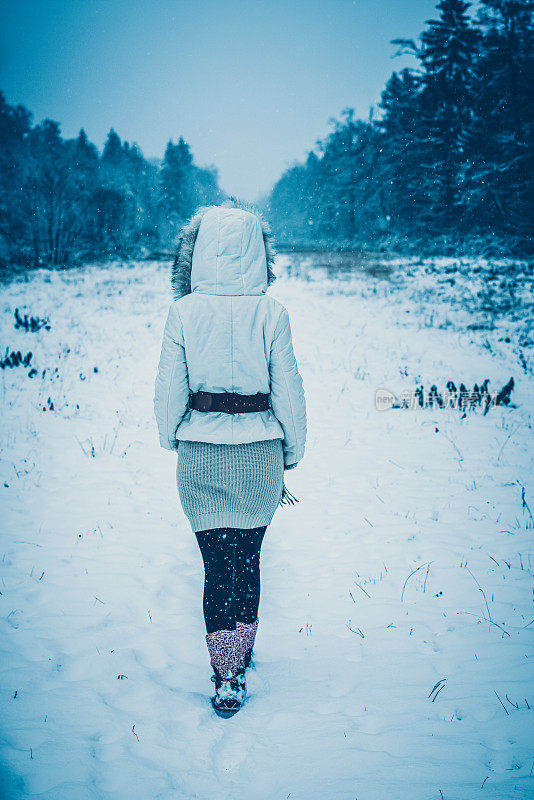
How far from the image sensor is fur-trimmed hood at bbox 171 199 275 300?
1.94m

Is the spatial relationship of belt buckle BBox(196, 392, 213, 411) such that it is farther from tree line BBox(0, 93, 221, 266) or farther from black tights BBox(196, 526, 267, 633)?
tree line BBox(0, 93, 221, 266)

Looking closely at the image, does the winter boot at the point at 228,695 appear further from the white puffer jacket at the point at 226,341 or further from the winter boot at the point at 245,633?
the white puffer jacket at the point at 226,341

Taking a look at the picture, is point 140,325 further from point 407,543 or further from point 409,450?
point 407,543

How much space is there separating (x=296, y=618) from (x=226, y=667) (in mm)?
935

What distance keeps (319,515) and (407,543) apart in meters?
0.91

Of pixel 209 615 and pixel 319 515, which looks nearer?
→ pixel 209 615

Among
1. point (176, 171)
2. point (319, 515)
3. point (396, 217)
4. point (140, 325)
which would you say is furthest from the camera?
point (176, 171)

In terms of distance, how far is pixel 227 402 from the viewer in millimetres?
1982

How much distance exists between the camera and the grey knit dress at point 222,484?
200 cm

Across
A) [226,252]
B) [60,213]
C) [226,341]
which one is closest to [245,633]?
[226,341]

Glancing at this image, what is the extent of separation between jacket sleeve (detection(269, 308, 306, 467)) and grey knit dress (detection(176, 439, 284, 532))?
200 mm

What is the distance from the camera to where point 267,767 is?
1.94m

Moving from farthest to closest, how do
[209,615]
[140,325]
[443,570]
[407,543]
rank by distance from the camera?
[140,325], [407,543], [443,570], [209,615]

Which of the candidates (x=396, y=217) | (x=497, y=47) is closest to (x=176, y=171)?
(x=396, y=217)
